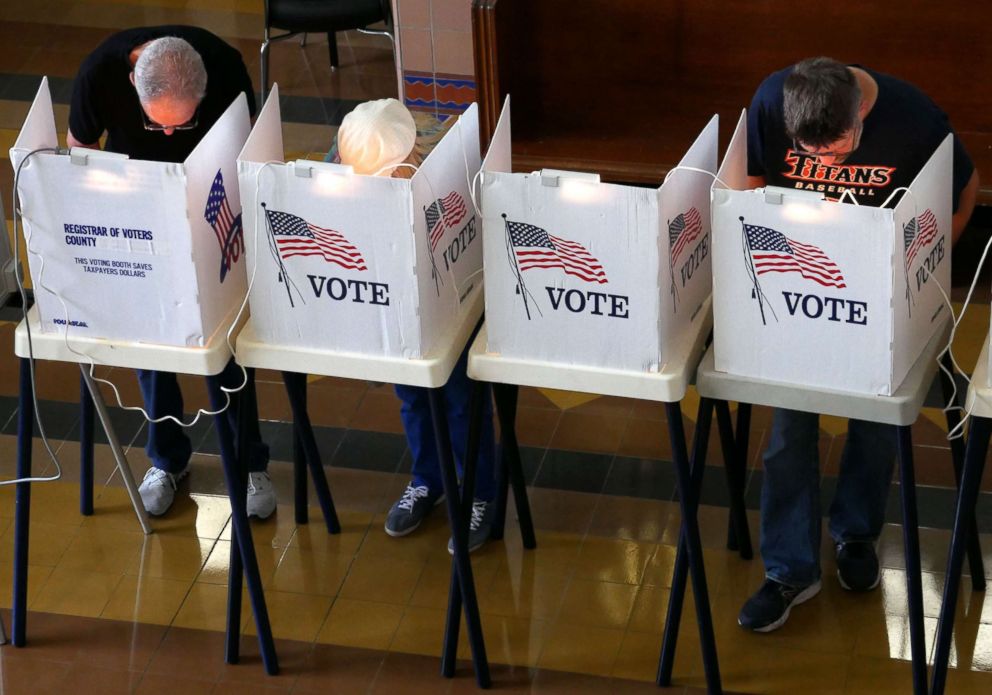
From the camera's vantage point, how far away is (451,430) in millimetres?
3754

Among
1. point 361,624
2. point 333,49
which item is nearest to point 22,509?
point 361,624

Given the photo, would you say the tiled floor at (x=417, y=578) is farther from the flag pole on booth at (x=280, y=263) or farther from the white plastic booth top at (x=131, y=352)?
the flag pole on booth at (x=280, y=263)

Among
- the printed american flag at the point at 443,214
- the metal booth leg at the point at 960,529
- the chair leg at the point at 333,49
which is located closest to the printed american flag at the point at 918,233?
the metal booth leg at the point at 960,529

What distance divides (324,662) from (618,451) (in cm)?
111

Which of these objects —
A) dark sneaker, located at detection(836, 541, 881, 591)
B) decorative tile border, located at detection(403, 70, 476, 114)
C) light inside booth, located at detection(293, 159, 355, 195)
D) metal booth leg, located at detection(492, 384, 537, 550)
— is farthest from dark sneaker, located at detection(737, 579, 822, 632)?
decorative tile border, located at detection(403, 70, 476, 114)

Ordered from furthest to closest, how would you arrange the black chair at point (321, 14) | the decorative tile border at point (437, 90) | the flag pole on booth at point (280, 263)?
1. the black chair at point (321, 14)
2. the decorative tile border at point (437, 90)
3. the flag pole on booth at point (280, 263)

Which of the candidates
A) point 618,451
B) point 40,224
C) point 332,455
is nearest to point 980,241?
point 618,451

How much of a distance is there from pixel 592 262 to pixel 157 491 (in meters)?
1.67

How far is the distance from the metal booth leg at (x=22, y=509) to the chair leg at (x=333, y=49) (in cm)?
340

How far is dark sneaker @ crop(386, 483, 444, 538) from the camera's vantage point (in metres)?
3.94

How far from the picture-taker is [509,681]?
3.48 metres

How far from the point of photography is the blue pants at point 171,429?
3896mm

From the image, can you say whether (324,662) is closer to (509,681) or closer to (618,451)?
(509,681)

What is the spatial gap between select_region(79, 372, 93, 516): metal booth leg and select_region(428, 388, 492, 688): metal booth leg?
3.33 ft
